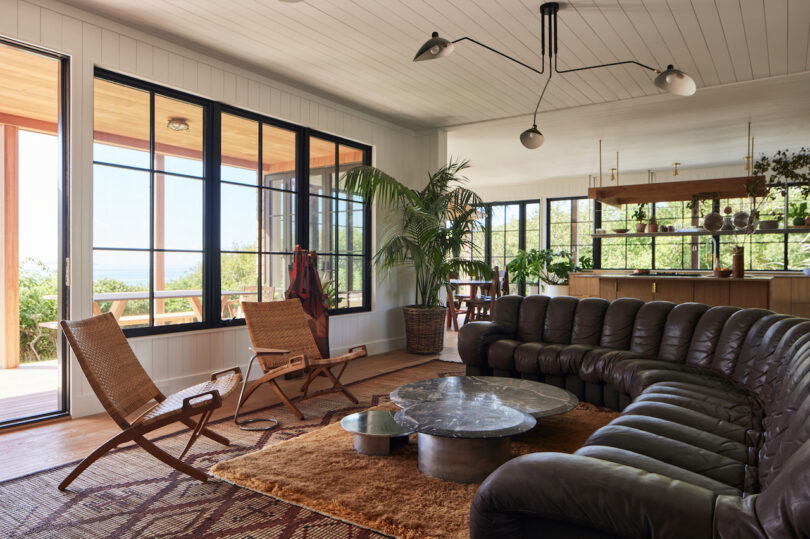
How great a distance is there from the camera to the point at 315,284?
511 cm

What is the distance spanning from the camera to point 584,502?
1396 mm

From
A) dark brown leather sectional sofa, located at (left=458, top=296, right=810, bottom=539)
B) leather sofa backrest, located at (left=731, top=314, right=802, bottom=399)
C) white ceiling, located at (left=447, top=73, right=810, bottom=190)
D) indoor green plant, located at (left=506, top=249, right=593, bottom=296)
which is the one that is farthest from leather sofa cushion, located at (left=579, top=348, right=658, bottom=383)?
indoor green plant, located at (left=506, top=249, right=593, bottom=296)

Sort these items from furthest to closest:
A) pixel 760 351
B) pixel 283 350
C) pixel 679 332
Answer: pixel 283 350, pixel 679 332, pixel 760 351

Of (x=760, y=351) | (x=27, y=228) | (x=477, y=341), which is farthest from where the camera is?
(x=27, y=228)

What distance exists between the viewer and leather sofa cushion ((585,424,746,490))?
5.65 ft

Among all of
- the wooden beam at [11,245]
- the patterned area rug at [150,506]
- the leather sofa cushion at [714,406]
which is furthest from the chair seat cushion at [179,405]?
the wooden beam at [11,245]

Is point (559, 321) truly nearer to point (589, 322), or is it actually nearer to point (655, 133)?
point (589, 322)

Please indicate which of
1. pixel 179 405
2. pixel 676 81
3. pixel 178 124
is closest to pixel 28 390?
pixel 178 124

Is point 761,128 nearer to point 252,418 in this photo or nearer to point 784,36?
point 784,36

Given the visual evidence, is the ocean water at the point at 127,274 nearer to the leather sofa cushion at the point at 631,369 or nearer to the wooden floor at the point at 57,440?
the wooden floor at the point at 57,440

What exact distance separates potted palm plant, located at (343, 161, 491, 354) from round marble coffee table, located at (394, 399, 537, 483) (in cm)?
346

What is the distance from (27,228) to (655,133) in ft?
26.0

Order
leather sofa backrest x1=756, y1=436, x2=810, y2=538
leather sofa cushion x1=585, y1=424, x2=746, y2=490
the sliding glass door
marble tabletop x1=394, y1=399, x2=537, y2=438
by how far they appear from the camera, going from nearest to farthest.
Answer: leather sofa backrest x1=756, y1=436, x2=810, y2=538 < leather sofa cushion x1=585, y1=424, x2=746, y2=490 < marble tabletop x1=394, y1=399, x2=537, y2=438 < the sliding glass door

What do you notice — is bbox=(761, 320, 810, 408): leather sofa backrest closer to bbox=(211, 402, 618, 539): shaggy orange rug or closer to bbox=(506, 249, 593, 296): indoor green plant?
bbox=(211, 402, 618, 539): shaggy orange rug
